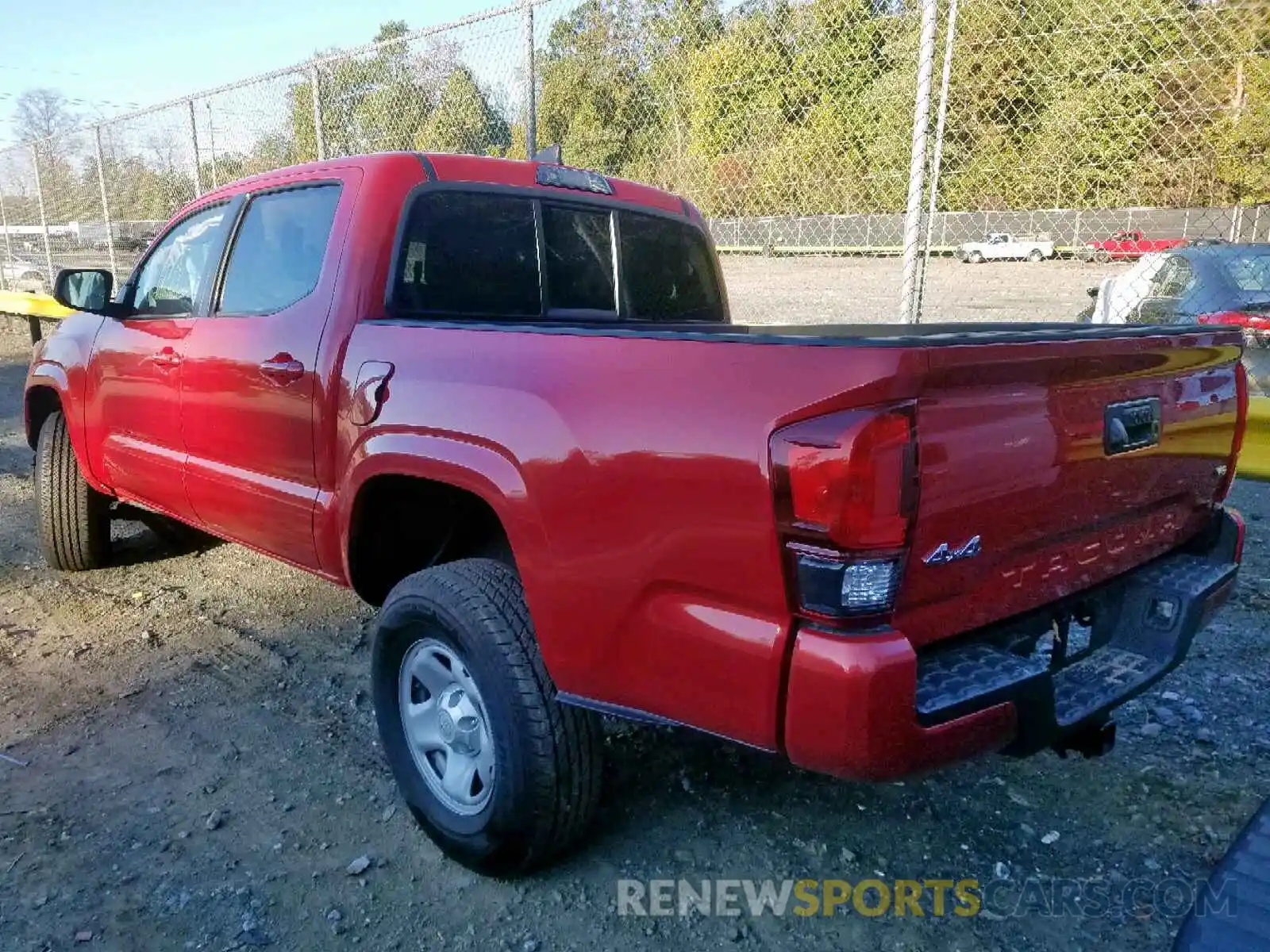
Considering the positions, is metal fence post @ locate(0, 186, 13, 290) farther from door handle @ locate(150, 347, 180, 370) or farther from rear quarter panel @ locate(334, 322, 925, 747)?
rear quarter panel @ locate(334, 322, 925, 747)

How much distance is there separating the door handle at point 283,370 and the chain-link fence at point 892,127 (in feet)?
11.4

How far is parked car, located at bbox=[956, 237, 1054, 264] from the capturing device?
7.54 meters

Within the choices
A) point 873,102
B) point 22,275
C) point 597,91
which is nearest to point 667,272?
point 873,102

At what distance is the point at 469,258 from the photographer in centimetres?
313

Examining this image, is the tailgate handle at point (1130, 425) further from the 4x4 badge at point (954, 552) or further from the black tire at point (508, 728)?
the black tire at point (508, 728)

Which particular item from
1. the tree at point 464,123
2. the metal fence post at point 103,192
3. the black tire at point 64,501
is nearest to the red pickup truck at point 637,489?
the black tire at point 64,501

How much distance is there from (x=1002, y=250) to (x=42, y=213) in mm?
14101

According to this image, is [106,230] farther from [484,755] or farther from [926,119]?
[484,755]

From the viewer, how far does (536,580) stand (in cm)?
219

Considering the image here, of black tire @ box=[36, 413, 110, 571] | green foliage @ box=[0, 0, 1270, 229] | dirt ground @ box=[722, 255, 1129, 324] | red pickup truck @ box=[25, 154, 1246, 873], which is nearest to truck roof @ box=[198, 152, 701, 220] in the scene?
red pickup truck @ box=[25, 154, 1246, 873]

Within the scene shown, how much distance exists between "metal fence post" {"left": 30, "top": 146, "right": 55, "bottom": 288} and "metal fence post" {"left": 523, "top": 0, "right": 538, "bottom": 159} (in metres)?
10.9

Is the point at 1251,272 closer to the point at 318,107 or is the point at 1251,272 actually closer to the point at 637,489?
the point at 637,489

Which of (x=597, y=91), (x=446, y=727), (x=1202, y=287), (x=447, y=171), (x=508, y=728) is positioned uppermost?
(x=597, y=91)

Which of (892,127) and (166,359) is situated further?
(892,127)
